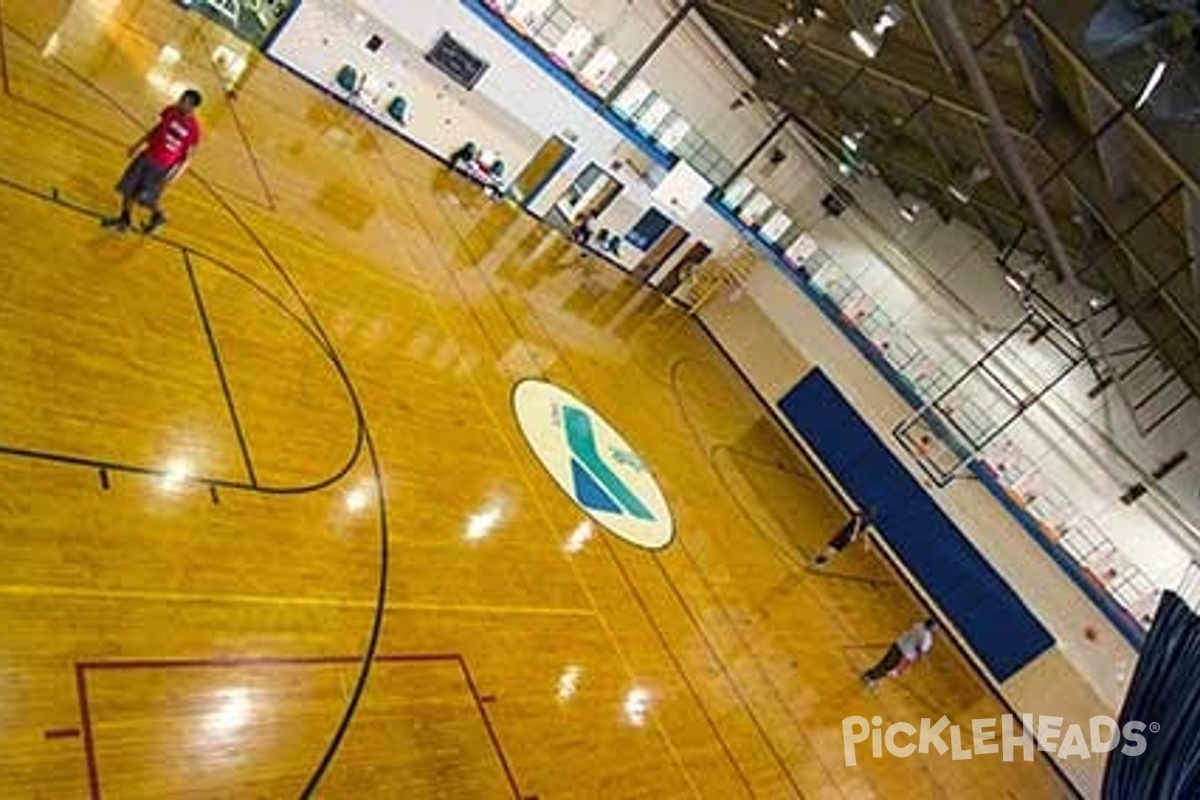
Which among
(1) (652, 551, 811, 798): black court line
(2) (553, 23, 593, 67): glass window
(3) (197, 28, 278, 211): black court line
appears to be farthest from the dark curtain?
(2) (553, 23, 593, 67): glass window

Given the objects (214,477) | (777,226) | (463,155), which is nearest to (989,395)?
(777,226)

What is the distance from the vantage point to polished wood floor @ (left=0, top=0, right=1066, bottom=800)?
188 inches

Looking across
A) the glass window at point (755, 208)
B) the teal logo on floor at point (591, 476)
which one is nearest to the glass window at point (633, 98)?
the glass window at point (755, 208)

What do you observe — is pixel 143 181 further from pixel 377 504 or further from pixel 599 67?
pixel 599 67

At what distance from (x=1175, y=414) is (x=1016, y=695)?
5255 mm

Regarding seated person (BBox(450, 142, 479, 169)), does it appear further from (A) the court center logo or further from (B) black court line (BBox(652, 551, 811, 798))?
(B) black court line (BBox(652, 551, 811, 798))

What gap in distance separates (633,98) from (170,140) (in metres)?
11.2

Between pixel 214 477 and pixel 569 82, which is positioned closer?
pixel 214 477

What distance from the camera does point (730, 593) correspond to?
1059cm

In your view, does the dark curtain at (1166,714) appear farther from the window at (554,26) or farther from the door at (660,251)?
the window at (554,26)

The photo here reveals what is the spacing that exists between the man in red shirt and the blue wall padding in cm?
1187

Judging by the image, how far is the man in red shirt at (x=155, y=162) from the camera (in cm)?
707

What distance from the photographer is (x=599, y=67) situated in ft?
53.7

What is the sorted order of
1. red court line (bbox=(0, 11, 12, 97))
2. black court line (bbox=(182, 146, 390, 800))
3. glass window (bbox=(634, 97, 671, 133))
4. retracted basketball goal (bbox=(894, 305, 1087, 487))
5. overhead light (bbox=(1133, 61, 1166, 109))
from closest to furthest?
1. black court line (bbox=(182, 146, 390, 800))
2. overhead light (bbox=(1133, 61, 1166, 109))
3. red court line (bbox=(0, 11, 12, 97))
4. retracted basketball goal (bbox=(894, 305, 1087, 487))
5. glass window (bbox=(634, 97, 671, 133))
